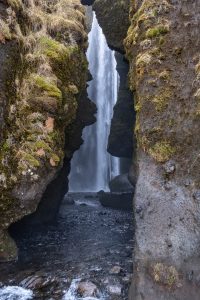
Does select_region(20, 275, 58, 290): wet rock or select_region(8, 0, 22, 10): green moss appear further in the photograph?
select_region(8, 0, 22, 10): green moss

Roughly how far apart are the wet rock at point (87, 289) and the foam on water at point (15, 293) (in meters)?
1.20

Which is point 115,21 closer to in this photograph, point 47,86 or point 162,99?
point 47,86

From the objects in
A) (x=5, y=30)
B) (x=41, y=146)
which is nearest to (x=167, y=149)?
(x=41, y=146)

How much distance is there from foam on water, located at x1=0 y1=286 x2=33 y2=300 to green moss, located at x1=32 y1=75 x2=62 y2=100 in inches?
241

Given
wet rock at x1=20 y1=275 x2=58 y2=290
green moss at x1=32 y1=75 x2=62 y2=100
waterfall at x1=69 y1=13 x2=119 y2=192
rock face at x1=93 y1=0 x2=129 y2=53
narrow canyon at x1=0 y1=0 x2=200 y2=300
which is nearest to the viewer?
narrow canyon at x1=0 y1=0 x2=200 y2=300

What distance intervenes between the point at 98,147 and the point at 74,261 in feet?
76.8

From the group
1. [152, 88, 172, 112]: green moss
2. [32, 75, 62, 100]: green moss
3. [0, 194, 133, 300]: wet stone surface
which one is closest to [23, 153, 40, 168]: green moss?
[32, 75, 62, 100]: green moss

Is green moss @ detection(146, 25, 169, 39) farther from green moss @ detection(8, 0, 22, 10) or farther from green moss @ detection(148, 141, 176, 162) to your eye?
green moss @ detection(8, 0, 22, 10)

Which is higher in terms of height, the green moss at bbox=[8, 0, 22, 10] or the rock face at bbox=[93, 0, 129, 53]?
the rock face at bbox=[93, 0, 129, 53]

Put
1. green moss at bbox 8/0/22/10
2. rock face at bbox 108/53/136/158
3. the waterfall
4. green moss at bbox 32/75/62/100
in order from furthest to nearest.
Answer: the waterfall < rock face at bbox 108/53/136/158 < green moss at bbox 8/0/22/10 < green moss at bbox 32/75/62/100

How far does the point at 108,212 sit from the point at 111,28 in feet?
34.5

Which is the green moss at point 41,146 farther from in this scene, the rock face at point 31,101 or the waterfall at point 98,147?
the waterfall at point 98,147

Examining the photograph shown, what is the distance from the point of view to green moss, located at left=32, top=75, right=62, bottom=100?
1173cm

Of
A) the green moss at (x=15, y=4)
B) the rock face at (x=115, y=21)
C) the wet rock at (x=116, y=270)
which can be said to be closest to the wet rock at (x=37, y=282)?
the wet rock at (x=116, y=270)
